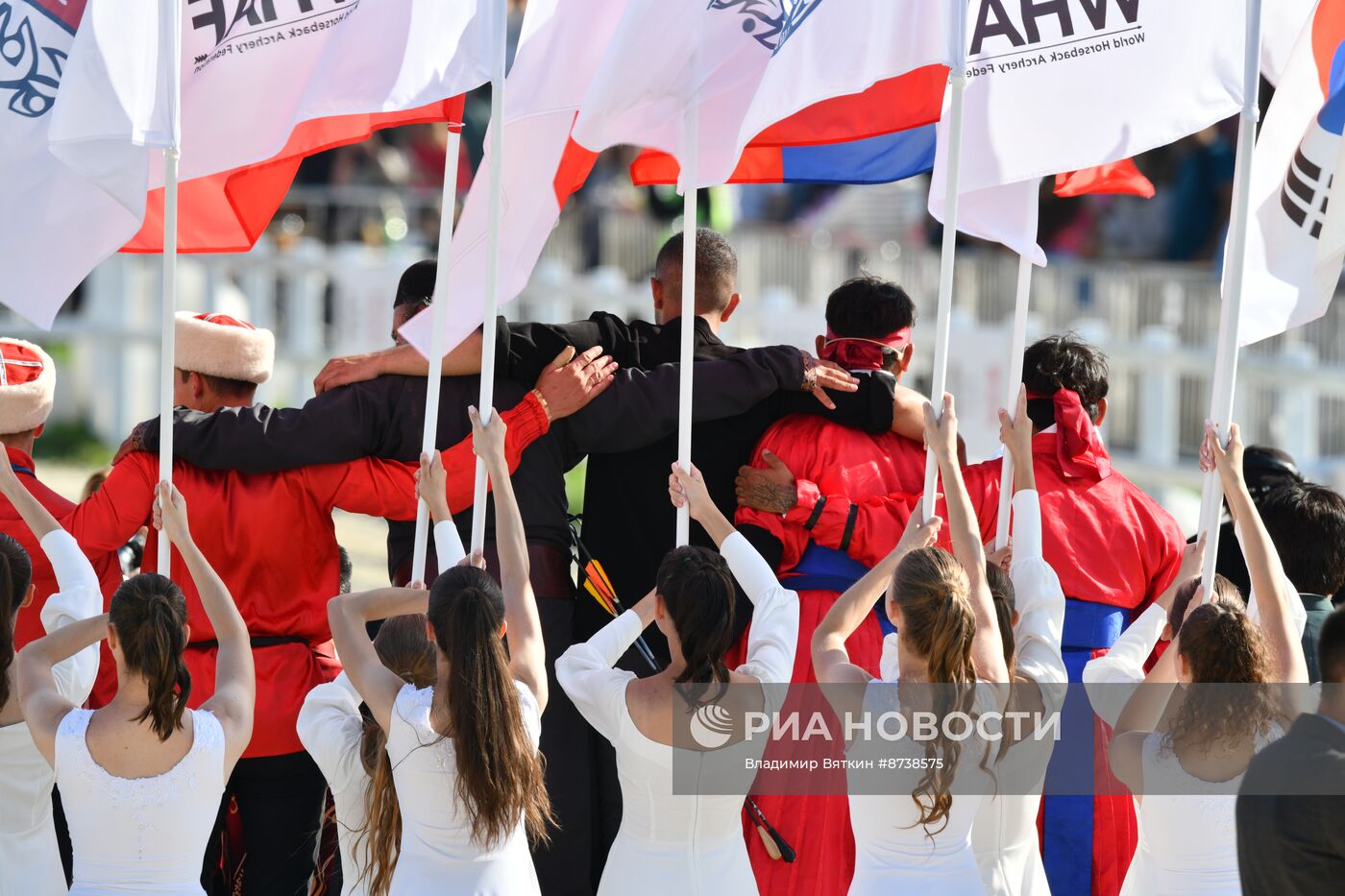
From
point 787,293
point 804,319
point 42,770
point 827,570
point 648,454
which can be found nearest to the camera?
point 42,770

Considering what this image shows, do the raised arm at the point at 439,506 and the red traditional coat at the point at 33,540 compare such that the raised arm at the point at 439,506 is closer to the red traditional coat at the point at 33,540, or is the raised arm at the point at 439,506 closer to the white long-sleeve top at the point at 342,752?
the white long-sleeve top at the point at 342,752

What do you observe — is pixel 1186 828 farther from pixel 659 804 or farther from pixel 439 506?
pixel 439 506

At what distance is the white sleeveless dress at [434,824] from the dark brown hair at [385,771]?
0.11 metres

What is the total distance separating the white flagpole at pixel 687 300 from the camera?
4.89 m

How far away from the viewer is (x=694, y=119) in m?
5.02

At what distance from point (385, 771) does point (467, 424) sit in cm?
137

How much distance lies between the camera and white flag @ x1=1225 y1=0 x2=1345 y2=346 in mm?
5129

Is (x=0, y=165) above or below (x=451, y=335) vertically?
above

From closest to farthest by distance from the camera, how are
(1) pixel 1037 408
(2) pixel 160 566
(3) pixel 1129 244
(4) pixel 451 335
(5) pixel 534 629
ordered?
(5) pixel 534 629, (2) pixel 160 566, (4) pixel 451 335, (1) pixel 1037 408, (3) pixel 1129 244

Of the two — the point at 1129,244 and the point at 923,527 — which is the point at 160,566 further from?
the point at 1129,244

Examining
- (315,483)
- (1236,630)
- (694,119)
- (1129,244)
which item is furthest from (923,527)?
(1129,244)

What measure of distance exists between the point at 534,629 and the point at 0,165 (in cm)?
193

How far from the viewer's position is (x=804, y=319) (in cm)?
1366

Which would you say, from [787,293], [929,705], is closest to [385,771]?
[929,705]
